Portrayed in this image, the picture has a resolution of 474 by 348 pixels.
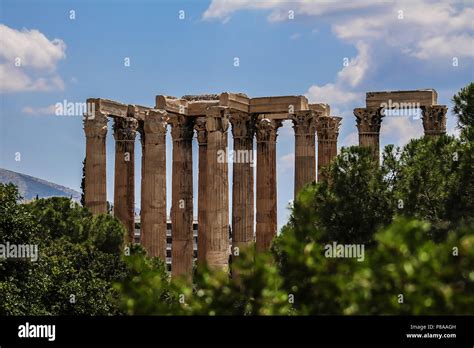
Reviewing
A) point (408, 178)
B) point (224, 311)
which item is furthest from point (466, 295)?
point (408, 178)

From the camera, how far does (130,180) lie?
7025 centimetres

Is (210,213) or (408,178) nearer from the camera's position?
(408,178)

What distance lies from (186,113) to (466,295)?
5305 cm

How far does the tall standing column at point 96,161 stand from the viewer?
6100 cm

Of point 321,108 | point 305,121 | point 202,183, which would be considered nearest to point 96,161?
point 202,183

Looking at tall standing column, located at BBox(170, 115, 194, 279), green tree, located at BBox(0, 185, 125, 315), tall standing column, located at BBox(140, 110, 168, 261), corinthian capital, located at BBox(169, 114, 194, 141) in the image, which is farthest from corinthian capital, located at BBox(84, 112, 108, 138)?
tall standing column, located at BBox(170, 115, 194, 279)

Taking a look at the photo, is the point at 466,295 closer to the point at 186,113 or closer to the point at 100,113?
the point at 100,113

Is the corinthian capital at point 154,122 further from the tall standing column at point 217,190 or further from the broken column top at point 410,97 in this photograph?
the broken column top at point 410,97

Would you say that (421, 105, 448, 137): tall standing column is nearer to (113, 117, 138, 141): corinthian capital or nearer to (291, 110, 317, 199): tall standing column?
(291, 110, 317, 199): tall standing column

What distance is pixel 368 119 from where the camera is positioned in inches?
2694

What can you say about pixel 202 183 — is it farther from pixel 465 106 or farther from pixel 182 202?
pixel 465 106

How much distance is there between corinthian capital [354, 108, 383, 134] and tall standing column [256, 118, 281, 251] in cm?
714

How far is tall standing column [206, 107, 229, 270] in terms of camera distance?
6103 centimetres

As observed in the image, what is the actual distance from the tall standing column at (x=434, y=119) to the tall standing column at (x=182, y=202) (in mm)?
15624
